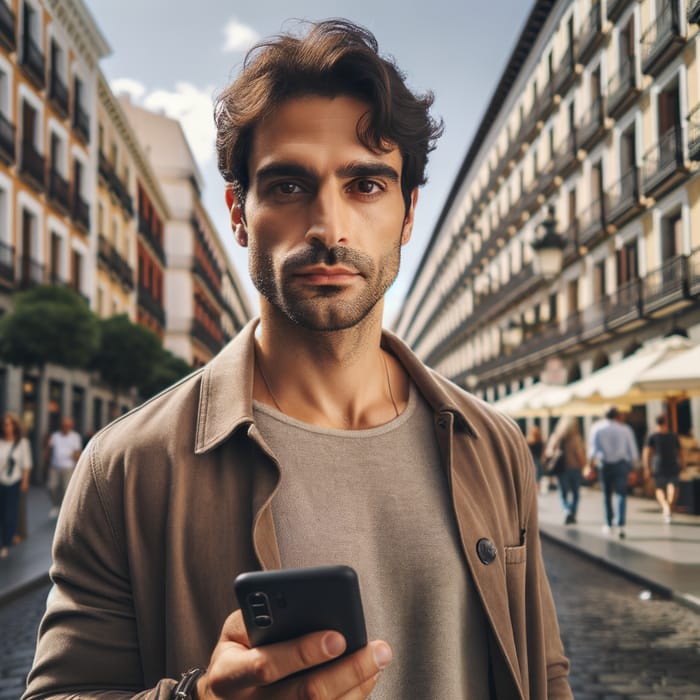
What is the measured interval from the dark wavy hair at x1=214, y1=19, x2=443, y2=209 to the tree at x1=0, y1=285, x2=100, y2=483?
17445 millimetres

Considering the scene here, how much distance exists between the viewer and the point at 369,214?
176 cm

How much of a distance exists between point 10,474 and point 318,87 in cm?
1006

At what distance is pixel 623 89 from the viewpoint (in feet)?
82.4

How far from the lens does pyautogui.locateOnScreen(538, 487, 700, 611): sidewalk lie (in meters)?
8.78

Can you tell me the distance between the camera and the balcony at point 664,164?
843 inches

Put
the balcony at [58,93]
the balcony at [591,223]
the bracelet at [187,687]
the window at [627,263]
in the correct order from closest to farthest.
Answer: the bracelet at [187,687]
the window at [627,263]
the balcony at [58,93]
the balcony at [591,223]

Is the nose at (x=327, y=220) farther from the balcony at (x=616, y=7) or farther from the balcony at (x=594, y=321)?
the balcony at (x=594, y=321)

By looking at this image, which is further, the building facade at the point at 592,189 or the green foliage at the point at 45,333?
the building facade at the point at 592,189

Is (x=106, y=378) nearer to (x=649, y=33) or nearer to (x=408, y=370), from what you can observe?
(x=649, y=33)

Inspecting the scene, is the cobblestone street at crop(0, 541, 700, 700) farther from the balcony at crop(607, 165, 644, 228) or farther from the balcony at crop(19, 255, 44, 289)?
the balcony at crop(607, 165, 644, 228)

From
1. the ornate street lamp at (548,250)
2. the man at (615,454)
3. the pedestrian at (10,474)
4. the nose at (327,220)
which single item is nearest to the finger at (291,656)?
the nose at (327,220)

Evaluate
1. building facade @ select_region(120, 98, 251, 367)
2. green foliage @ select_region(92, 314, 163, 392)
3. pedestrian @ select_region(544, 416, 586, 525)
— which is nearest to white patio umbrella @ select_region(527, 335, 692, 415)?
pedestrian @ select_region(544, 416, 586, 525)

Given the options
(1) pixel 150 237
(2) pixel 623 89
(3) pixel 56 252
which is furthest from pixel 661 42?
(1) pixel 150 237

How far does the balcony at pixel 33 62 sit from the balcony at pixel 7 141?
2153 mm
